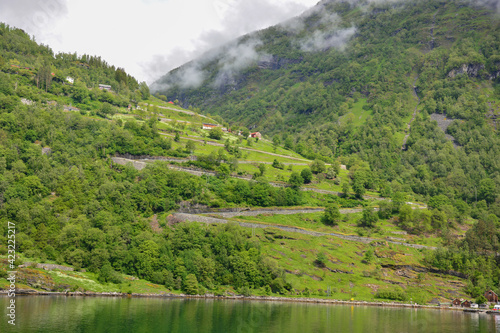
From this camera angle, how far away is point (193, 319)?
2468 inches

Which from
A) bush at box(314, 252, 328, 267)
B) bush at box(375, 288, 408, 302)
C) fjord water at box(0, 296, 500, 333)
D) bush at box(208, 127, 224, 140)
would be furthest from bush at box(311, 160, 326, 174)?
fjord water at box(0, 296, 500, 333)

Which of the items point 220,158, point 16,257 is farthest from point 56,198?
point 220,158

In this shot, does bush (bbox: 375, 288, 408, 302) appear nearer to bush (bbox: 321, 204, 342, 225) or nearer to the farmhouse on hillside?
the farmhouse on hillside

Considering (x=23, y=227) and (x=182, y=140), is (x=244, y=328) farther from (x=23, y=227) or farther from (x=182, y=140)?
(x=182, y=140)

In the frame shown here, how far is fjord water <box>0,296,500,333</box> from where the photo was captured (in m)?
53.6

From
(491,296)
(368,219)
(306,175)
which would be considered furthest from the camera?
(306,175)

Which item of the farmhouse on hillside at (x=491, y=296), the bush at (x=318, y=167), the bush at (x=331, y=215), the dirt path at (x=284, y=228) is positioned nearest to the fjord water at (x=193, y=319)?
the farmhouse on hillside at (x=491, y=296)

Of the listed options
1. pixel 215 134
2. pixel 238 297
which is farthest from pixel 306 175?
pixel 238 297

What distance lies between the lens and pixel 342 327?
211ft

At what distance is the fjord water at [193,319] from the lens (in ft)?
176

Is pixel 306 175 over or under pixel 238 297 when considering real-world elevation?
over

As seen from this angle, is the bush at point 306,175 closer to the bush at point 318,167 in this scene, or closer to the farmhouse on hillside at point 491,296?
the bush at point 318,167

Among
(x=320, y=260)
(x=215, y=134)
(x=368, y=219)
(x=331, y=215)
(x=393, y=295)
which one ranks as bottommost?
(x=393, y=295)

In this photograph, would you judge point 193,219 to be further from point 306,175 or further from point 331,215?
point 306,175
